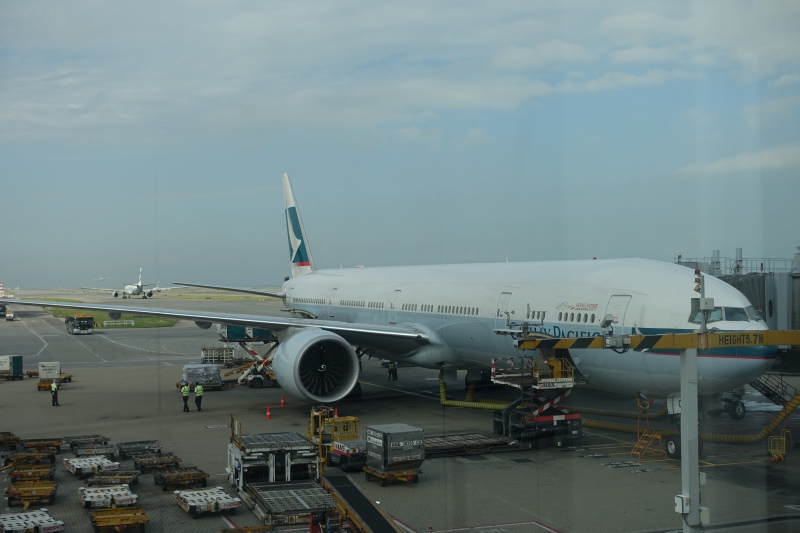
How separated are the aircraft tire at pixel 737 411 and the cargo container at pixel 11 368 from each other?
29.5 m

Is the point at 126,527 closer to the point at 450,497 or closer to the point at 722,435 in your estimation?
the point at 450,497

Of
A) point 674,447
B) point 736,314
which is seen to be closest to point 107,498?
point 674,447

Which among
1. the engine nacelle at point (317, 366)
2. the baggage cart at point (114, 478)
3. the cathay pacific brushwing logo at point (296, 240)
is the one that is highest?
the cathay pacific brushwing logo at point (296, 240)

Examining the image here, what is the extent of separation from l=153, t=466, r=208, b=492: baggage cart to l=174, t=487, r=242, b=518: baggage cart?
85 centimetres

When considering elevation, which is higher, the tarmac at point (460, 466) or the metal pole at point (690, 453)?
the metal pole at point (690, 453)

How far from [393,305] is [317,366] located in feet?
18.5

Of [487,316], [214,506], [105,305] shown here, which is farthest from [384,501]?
[105,305]

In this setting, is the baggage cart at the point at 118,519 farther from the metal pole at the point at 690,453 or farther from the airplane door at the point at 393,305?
the airplane door at the point at 393,305

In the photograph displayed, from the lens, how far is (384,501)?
15008mm

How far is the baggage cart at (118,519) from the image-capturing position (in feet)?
42.4

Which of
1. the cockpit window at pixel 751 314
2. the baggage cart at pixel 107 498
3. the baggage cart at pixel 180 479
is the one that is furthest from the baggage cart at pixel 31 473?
the cockpit window at pixel 751 314

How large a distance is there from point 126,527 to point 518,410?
1039 centimetres

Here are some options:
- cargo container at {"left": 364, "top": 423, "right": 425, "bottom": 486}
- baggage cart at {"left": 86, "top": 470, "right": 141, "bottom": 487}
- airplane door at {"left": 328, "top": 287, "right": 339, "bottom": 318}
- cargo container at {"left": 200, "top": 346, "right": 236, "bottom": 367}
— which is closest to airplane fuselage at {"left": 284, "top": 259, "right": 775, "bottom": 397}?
airplane door at {"left": 328, "top": 287, "right": 339, "bottom": 318}

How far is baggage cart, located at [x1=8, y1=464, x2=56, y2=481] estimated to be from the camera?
16141 millimetres
